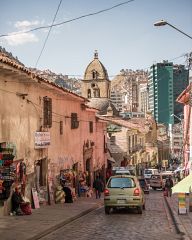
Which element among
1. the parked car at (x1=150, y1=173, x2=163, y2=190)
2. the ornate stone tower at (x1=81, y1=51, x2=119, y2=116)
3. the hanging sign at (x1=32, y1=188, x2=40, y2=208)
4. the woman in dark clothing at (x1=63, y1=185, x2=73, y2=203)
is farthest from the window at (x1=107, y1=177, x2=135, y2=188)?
the ornate stone tower at (x1=81, y1=51, x2=119, y2=116)

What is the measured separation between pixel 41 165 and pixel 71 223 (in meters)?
6.57

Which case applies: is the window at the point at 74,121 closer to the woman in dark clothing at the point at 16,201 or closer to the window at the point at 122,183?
the window at the point at 122,183

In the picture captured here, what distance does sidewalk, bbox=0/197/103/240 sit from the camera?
12.1 metres

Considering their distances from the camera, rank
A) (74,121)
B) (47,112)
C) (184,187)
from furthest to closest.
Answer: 1. (74,121)
2. (47,112)
3. (184,187)

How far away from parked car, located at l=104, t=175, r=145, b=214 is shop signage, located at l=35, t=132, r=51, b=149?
3935 millimetres

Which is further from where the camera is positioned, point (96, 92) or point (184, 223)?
point (96, 92)

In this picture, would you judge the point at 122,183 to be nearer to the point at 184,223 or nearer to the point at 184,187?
the point at 184,223

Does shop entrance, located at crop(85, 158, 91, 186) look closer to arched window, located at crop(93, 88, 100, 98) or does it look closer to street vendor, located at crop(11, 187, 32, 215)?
street vendor, located at crop(11, 187, 32, 215)

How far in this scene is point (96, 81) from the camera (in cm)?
9169

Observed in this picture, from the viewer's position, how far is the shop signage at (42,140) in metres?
20.1

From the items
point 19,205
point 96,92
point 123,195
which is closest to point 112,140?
point 96,92

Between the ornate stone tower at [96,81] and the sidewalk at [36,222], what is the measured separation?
7298cm

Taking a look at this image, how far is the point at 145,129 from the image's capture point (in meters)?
86.8

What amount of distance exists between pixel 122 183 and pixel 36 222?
15.7 feet
